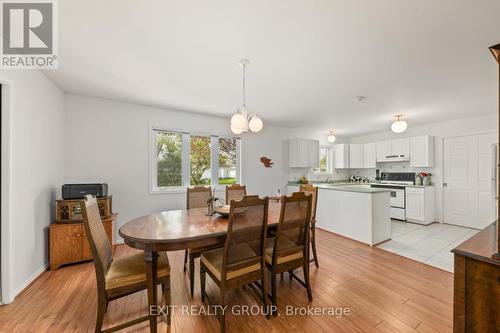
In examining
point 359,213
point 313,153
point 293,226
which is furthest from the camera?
point 313,153

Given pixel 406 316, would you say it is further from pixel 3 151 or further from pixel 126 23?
pixel 3 151

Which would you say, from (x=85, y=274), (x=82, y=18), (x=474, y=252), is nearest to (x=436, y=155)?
(x=474, y=252)

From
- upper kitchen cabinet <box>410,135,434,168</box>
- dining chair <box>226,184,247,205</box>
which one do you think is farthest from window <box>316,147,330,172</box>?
dining chair <box>226,184,247,205</box>

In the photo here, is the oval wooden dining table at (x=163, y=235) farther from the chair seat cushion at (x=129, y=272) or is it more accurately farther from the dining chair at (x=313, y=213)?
the dining chair at (x=313, y=213)

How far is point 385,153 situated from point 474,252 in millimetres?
5253

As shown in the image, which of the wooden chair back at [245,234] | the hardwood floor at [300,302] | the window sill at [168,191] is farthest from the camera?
the window sill at [168,191]

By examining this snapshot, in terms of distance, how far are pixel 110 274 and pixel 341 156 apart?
20.5ft

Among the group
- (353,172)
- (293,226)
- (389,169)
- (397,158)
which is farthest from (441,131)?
(293,226)

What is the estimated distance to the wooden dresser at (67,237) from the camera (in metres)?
2.50

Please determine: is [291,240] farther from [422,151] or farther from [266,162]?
[422,151]

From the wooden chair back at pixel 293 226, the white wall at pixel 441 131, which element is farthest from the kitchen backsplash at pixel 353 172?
the wooden chair back at pixel 293 226

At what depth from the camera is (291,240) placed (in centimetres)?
196

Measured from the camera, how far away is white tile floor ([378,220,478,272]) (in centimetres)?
282

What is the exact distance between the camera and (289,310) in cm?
182
